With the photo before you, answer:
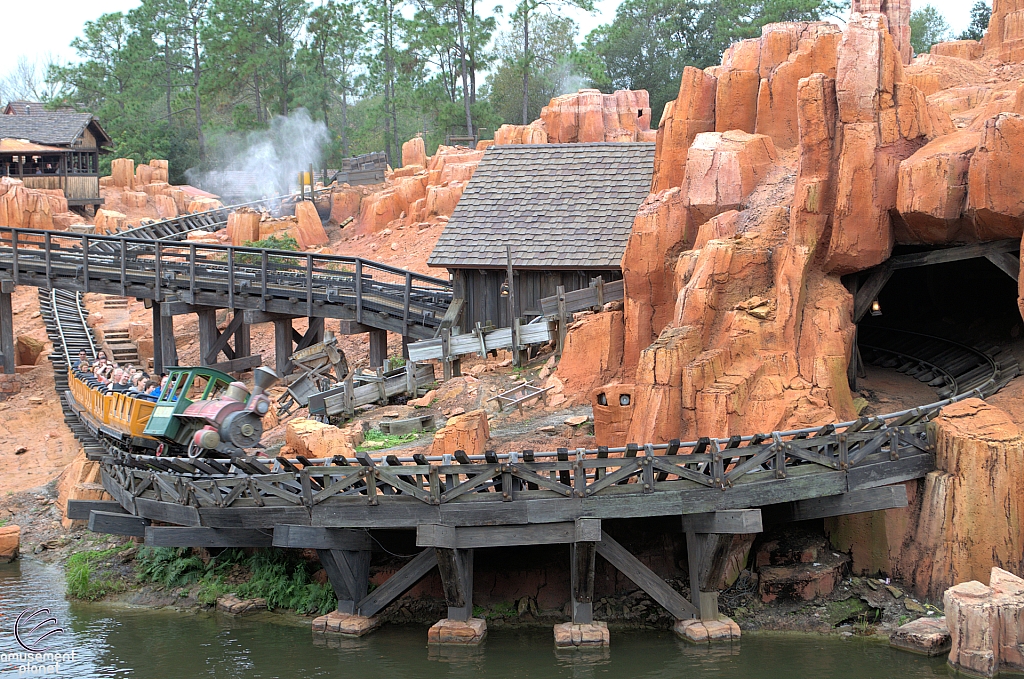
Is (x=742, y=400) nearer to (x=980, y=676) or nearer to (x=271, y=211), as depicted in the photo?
(x=980, y=676)

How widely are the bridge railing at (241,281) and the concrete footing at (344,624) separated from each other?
11.5 metres

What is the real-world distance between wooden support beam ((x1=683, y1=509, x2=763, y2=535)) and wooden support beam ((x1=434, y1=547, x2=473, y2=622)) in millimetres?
3119

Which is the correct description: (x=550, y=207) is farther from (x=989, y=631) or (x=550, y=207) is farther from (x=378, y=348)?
(x=989, y=631)

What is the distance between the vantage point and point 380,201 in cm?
4372

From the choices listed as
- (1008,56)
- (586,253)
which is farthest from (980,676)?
(1008,56)

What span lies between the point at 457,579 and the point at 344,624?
1.93 metres

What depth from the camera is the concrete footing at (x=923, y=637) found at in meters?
15.2

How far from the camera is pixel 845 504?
16.5 meters

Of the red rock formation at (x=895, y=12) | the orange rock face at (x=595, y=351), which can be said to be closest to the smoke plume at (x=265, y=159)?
the red rock formation at (x=895, y=12)

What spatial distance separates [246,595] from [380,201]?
2721 centimetres

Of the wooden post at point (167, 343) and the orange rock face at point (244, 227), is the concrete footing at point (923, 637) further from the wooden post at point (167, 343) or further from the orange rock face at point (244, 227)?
the orange rock face at point (244, 227)

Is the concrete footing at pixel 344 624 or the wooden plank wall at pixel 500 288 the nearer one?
the concrete footing at pixel 344 624

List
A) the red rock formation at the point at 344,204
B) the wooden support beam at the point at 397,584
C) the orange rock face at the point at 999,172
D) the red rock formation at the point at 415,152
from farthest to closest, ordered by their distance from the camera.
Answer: the red rock formation at the point at 415,152 < the red rock formation at the point at 344,204 < the orange rock face at the point at 999,172 < the wooden support beam at the point at 397,584

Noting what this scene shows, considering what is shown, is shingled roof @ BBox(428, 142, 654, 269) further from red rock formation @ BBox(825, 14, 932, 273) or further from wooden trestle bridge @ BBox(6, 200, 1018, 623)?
wooden trestle bridge @ BBox(6, 200, 1018, 623)
